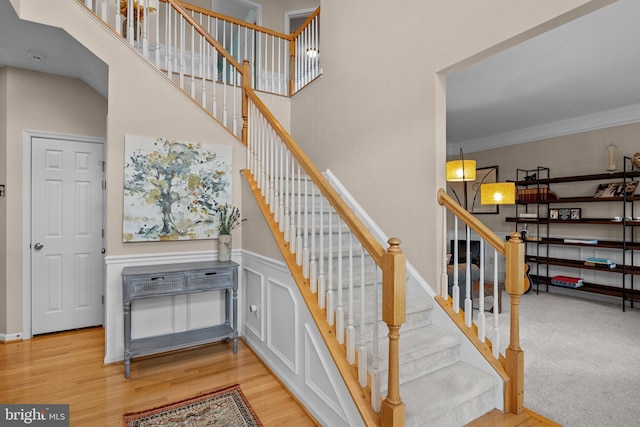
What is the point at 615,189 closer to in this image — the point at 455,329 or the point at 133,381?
the point at 455,329

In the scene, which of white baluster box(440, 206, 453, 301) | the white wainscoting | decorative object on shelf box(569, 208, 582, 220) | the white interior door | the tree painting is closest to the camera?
the white wainscoting

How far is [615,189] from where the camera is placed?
4.73 m

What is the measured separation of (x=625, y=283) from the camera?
15.7ft

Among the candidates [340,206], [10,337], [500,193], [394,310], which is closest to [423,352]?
[394,310]

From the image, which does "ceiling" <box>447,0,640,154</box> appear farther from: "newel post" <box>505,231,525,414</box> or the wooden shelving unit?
"newel post" <box>505,231,525,414</box>

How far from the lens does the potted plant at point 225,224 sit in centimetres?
324

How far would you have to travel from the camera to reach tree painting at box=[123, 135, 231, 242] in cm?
294

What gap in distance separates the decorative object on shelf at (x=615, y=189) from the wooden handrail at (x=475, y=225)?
3.83m

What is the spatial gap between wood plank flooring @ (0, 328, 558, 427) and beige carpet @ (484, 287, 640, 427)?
0.37 meters

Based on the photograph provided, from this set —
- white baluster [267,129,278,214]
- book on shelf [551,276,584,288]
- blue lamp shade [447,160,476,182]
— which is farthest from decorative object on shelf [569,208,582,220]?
white baluster [267,129,278,214]

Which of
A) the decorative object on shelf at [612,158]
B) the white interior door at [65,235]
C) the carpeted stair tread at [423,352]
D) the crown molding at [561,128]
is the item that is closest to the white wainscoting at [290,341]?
the carpeted stair tread at [423,352]

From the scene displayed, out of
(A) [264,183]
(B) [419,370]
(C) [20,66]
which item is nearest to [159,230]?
(A) [264,183]

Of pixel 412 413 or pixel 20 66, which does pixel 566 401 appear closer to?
pixel 412 413

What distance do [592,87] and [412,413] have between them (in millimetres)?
4530
